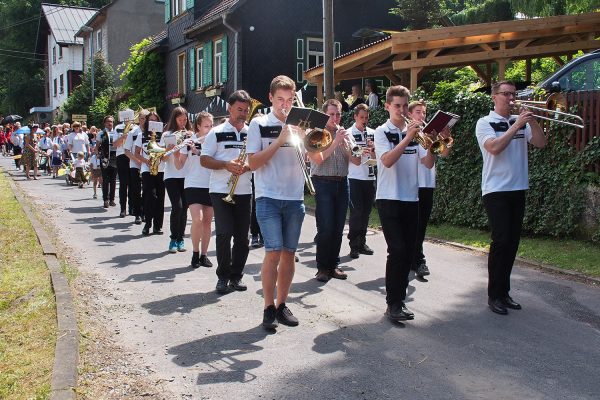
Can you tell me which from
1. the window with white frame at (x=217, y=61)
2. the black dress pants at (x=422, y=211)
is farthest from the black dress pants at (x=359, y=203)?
the window with white frame at (x=217, y=61)

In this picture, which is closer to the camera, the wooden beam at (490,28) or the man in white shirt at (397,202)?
the man in white shirt at (397,202)

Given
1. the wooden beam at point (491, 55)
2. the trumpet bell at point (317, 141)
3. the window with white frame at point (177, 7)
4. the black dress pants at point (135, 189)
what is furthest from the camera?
the window with white frame at point (177, 7)

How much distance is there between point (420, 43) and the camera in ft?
53.2

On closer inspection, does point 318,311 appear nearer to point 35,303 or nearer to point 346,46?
point 35,303

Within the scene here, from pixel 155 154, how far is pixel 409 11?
1518cm

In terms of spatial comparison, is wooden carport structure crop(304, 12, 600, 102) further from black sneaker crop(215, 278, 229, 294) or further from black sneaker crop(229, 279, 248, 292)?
black sneaker crop(215, 278, 229, 294)

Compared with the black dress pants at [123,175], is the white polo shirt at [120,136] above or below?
above

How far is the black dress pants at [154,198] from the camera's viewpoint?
11.3m

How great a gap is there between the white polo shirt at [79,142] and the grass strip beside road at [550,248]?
13.9m

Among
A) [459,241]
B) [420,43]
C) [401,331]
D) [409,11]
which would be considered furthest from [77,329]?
[409,11]

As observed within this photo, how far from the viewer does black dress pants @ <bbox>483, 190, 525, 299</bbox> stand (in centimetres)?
653

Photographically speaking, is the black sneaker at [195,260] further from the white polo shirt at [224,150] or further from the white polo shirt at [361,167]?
the white polo shirt at [361,167]

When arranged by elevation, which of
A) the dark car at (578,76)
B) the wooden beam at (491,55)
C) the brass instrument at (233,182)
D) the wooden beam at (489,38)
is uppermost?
the wooden beam at (489,38)

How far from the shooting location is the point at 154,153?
10.5m
